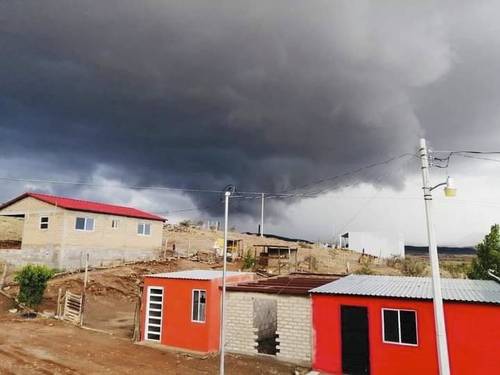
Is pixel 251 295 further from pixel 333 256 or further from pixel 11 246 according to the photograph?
pixel 333 256

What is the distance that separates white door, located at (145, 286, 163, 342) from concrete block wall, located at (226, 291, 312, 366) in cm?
427

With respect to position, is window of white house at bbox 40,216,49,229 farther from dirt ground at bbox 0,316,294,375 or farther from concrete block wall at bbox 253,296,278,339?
concrete block wall at bbox 253,296,278,339

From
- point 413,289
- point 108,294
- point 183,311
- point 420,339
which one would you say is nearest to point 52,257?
point 108,294

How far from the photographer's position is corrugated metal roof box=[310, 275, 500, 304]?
15.9 meters

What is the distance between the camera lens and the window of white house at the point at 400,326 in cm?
1606

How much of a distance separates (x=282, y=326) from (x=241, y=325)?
2450 millimetres

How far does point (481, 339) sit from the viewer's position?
49.2ft

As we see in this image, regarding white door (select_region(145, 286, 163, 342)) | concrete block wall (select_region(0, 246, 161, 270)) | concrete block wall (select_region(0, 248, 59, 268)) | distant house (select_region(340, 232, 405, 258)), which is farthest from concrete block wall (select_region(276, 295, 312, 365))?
distant house (select_region(340, 232, 405, 258))

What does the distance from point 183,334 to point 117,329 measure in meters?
6.51

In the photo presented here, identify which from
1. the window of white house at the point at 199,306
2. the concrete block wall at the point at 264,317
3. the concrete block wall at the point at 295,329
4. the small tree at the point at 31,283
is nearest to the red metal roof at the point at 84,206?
the small tree at the point at 31,283

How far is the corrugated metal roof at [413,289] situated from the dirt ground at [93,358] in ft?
15.3

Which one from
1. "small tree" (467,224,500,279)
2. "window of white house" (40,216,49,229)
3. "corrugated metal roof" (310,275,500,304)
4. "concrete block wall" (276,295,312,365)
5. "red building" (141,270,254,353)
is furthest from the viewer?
"window of white house" (40,216,49,229)

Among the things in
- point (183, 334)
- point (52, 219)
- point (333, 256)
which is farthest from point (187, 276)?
point (333, 256)

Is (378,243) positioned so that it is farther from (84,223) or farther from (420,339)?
(420,339)
